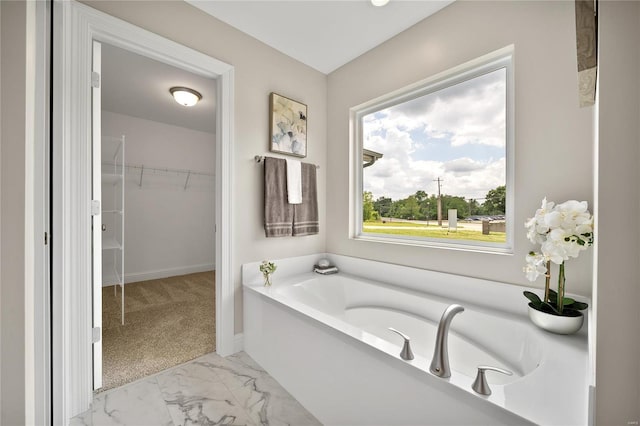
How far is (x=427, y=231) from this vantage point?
2074 mm

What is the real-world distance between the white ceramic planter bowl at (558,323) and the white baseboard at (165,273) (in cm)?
455

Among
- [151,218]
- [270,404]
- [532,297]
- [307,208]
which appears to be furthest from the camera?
[151,218]

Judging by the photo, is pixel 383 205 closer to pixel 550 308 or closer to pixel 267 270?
pixel 267 270

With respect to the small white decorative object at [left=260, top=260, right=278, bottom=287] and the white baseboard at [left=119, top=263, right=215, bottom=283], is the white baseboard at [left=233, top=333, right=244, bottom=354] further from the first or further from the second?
the white baseboard at [left=119, top=263, right=215, bottom=283]

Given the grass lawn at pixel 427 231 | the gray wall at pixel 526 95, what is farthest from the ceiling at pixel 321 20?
the grass lawn at pixel 427 231

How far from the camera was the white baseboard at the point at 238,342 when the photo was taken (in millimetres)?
1994

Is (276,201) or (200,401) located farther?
(276,201)

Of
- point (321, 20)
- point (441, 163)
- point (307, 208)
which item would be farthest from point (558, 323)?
point (321, 20)

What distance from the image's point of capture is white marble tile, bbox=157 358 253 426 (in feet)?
4.45

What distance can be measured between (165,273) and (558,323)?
464cm

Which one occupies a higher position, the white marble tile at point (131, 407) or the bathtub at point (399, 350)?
the bathtub at point (399, 350)
